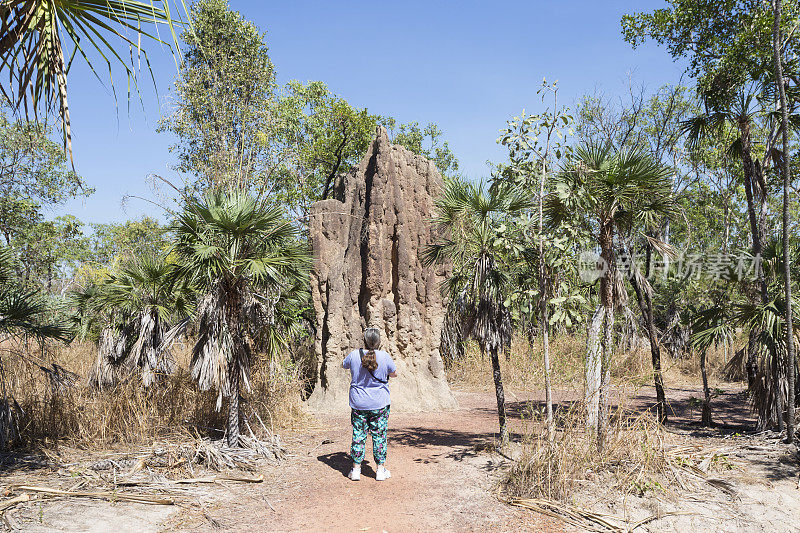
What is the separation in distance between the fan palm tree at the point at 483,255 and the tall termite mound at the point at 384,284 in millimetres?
3155

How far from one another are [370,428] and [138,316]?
4.22 metres

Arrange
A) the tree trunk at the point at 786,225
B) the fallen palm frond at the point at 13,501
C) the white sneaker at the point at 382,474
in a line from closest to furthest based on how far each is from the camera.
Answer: the fallen palm frond at the point at 13,501, the white sneaker at the point at 382,474, the tree trunk at the point at 786,225

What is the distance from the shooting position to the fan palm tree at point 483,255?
6.93m

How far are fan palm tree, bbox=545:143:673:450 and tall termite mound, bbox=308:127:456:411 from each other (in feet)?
13.0

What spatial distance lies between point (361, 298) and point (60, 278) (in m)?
17.0

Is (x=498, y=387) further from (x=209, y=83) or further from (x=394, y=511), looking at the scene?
(x=209, y=83)

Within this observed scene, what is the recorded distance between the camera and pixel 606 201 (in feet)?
21.6

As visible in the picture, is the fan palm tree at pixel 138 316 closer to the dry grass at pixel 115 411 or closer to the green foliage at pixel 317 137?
the dry grass at pixel 115 411

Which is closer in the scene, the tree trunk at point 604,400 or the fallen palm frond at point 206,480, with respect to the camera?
the fallen palm frond at point 206,480

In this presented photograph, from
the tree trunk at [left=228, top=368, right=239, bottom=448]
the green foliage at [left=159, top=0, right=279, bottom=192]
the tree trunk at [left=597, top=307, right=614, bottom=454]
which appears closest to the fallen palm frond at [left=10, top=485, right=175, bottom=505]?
the tree trunk at [left=228, top=368, right=239, bottom=448]

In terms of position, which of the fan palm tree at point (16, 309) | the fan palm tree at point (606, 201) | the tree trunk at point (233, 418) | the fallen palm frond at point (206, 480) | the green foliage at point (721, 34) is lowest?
the fallen palm frond at point (206, 480)

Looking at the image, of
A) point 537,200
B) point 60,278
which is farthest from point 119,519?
point 60,278

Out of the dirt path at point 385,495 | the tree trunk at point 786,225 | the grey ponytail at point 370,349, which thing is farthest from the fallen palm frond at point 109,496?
the tree trunk at point 786,225

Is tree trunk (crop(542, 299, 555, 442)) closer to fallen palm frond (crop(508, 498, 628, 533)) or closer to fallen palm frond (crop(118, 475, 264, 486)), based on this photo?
fallen palm frond (crop(508, 498, 628, 533))
